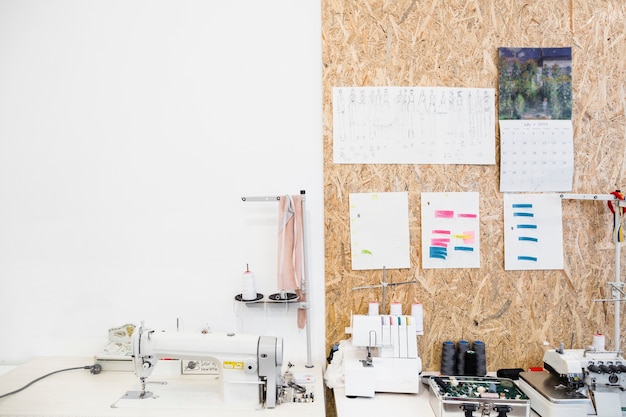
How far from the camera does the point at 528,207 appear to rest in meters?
2.26

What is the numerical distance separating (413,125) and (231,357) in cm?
139

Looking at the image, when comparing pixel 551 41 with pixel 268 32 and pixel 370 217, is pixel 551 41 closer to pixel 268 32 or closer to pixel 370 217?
pixel 370 217

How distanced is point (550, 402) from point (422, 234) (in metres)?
0.89

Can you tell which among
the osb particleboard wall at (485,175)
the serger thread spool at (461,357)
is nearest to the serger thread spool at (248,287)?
the osb particleboard wall at (485,175)

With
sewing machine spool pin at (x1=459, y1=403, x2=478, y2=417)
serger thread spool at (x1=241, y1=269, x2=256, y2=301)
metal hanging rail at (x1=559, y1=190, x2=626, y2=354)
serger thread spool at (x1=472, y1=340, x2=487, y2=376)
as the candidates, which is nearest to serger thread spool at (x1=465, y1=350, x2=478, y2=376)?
serger thread spool at (x1=472, y1=340, x2=487, y2=376)

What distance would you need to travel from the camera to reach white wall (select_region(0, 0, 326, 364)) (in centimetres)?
228

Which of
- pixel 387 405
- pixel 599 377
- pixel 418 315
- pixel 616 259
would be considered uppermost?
pixel 616 259

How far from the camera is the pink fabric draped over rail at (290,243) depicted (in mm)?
2168

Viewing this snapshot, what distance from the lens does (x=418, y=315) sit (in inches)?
86.7

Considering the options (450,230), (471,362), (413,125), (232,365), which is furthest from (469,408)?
(413,125)

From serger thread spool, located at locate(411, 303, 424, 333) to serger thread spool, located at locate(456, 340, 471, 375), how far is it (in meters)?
0.20

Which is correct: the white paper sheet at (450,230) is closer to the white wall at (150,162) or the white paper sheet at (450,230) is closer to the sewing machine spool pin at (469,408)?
the white wall at (150,162)

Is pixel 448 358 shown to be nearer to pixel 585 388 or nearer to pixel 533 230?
pixel 585 388

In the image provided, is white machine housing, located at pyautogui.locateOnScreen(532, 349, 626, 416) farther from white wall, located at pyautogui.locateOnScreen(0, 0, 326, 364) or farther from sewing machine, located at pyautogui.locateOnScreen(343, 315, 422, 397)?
white wall, located at pyautogui.locateOnScreen(0, 0, 326, 364)
